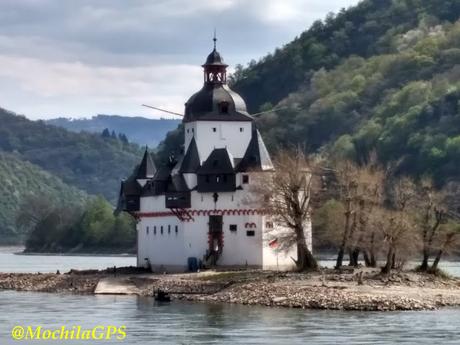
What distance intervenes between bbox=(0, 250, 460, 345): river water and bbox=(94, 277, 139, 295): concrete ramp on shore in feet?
25.6

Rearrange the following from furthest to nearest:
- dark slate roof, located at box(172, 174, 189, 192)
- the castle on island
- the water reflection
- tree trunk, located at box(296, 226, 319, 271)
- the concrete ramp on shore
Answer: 1. dark slate roof, located at box(172, 174, 189, 192)
2. the castle on island
3. the concrete ramp on shore
4. tree trunk, located at box(296, 226, 319, 271)
5. the water reflection

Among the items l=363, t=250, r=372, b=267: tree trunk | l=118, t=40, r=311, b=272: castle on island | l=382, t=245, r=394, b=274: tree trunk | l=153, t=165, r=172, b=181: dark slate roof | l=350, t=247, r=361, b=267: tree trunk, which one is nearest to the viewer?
l=382, t=245, r=394, b=274: tree trunk

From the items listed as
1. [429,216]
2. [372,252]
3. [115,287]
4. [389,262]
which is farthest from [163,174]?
[389,262]

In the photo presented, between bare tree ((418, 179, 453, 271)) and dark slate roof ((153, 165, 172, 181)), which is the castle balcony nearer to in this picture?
dark slate roof ((153, 165, 172, 181))

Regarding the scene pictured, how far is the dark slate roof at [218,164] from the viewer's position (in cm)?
10144

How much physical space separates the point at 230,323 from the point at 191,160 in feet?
→ 108

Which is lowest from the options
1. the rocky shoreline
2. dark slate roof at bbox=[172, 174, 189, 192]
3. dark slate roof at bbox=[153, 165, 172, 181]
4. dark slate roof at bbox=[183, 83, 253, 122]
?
the rocky shoreline

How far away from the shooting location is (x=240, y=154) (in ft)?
341

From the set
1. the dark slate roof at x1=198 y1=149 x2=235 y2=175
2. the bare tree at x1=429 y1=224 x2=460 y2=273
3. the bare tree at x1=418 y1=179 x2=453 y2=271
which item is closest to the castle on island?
the dark slate roof at x1=198 y1=149 x2=235 y2=175

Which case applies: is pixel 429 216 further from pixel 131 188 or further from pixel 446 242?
pixel 131 188

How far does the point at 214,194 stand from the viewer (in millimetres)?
101375

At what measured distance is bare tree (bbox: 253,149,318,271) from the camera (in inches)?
3656

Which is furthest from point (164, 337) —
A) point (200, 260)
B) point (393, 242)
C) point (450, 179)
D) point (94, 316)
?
point (450, 179)

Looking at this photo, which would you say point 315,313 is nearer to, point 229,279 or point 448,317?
point 448,317
